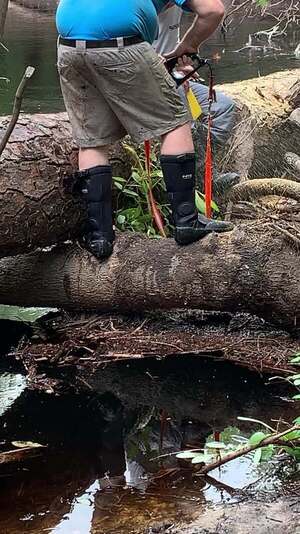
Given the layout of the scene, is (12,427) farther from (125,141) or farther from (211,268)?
(125,141)

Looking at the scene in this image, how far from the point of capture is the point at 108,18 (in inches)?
149

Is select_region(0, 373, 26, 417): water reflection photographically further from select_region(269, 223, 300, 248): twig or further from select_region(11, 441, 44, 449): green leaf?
select_region(269, 223, 300, 248): twig

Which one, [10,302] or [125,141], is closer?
[10,302]

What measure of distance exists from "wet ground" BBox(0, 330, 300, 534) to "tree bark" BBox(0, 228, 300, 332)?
1.13 ft

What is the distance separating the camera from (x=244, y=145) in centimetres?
596

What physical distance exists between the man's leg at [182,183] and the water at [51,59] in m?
5.19

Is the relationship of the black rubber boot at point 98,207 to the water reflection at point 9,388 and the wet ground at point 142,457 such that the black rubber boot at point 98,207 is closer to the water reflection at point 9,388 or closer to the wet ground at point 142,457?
the wet ground at point 142,457

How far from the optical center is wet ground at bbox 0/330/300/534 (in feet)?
8.41

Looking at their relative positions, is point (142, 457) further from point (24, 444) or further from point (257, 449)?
point (257, 449)

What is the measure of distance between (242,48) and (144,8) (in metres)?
10.9

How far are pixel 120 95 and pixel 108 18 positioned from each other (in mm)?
366

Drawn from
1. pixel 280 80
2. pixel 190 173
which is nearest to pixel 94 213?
pixel 190 173

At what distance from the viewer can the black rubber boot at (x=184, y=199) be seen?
13.1 feet

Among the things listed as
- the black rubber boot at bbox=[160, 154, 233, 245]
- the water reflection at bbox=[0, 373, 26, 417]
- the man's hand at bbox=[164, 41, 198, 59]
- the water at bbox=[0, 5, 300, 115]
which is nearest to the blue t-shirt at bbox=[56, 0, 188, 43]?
the man's hand at bbox=[164, 41, 198, 59]
